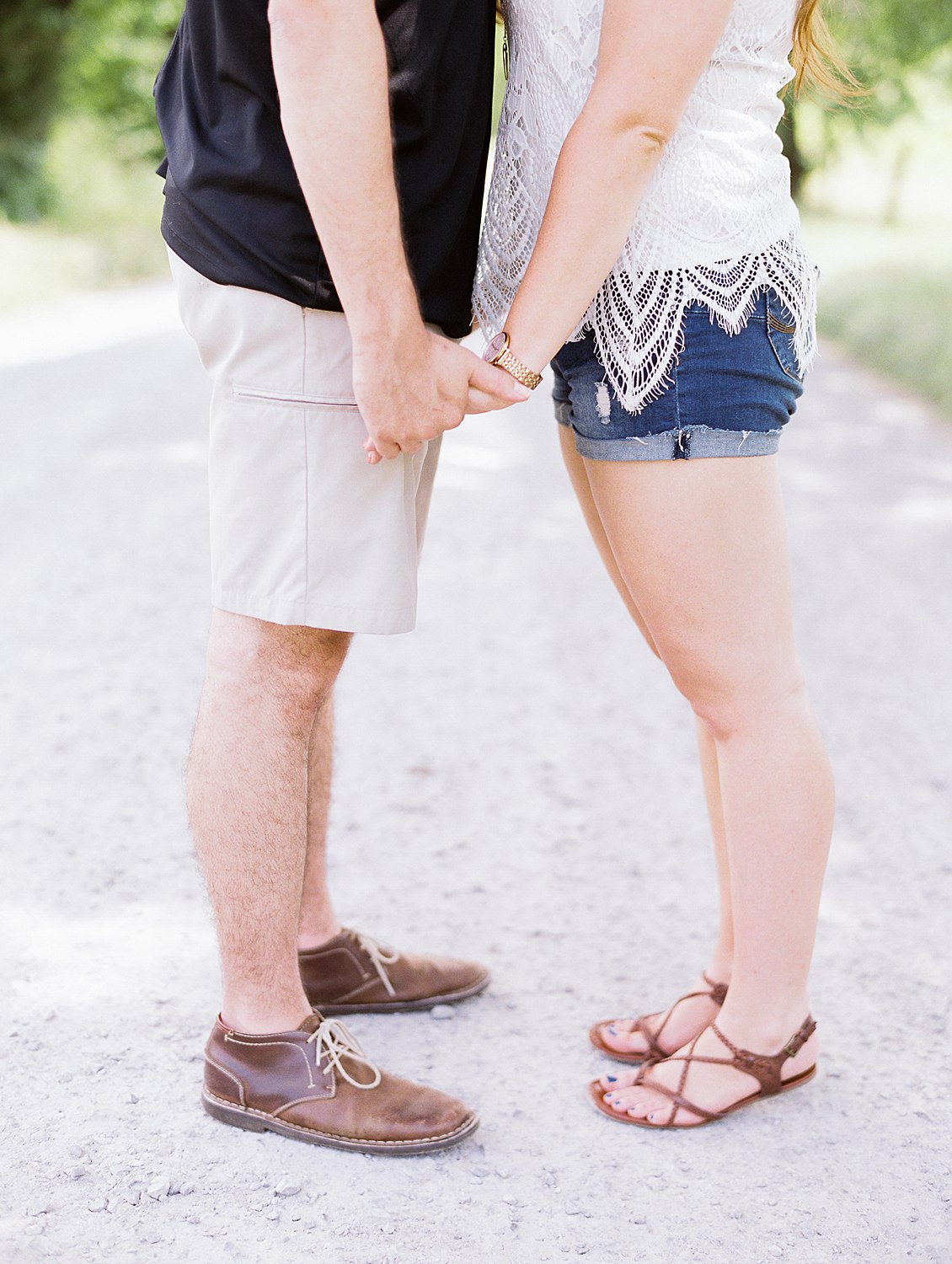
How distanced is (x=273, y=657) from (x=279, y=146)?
0.65m

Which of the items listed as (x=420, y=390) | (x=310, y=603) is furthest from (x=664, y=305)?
(x=310, y=603)

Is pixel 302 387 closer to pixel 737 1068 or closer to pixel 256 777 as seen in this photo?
pixel 256 777

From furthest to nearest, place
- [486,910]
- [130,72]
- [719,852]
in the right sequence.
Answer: [130,72] → [486,910] → [719,852]

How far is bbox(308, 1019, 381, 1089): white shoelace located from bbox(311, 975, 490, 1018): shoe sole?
27cm

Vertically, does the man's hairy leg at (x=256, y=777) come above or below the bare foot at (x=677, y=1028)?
above

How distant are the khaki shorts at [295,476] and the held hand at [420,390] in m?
0.06

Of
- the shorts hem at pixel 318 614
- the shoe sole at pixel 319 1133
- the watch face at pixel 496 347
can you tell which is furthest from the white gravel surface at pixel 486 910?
the watch face at pixel 496 347

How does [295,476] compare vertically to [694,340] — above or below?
below

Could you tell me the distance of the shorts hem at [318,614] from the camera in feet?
5.47

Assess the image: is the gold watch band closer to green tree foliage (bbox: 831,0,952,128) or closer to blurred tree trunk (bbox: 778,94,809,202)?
blurred tree trunk (bbox: 778,94,809,202)

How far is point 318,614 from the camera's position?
1.67 m

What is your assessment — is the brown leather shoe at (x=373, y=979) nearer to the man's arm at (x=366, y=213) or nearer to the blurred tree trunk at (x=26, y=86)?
the man's arm at (x=366, y=213)

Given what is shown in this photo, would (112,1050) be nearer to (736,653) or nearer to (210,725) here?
(210,725)

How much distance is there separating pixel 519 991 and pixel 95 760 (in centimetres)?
133
